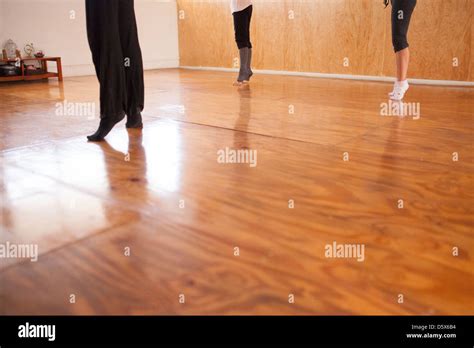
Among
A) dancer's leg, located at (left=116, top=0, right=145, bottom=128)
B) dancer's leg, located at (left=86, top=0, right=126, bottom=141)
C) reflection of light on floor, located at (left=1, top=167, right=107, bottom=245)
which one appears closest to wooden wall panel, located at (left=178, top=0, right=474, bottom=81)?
dancer's leg, located at (left=116, top=0, right=145, bottom=128)

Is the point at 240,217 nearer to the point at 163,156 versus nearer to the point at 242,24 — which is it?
the point at 163,156

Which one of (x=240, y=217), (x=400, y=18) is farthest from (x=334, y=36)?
(x=240, y=217)

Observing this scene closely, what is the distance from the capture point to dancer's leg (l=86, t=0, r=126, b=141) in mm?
1924

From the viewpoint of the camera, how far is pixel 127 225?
111 centimetres

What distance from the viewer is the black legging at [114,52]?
1.93 metres

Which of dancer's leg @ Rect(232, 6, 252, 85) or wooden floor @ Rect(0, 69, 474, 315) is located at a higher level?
dancer's leg @ Rect(232, 6, 252, 85)

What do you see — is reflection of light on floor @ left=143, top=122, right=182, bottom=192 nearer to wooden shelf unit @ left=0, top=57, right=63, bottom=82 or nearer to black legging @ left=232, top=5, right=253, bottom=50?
black legging @ left=232, top=5, right=253, bottom=50

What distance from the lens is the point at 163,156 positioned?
5.70 feet

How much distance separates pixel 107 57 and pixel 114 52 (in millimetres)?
39

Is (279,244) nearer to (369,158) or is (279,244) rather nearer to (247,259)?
(247,259)

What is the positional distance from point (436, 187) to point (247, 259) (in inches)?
28.6

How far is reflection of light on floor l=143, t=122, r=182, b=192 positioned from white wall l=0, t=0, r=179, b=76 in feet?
11.2

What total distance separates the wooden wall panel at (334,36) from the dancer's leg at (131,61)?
9.64ft
